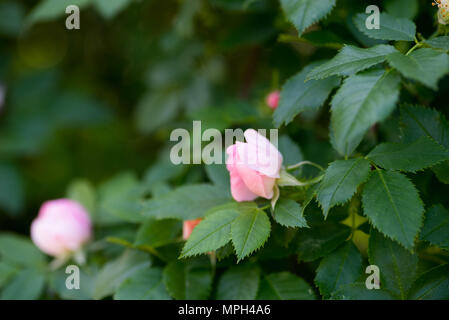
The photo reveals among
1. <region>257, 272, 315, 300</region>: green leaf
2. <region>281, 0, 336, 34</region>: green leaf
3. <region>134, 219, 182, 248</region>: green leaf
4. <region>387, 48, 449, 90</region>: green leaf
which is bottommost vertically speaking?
<region>257, 272, 315, 300</region>: green leaf

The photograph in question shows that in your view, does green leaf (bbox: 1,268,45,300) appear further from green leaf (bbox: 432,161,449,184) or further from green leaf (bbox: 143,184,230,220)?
green leaf (bbox: 432,161,449,184)

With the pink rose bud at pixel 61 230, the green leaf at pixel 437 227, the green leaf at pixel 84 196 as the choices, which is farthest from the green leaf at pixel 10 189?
the green leaf at pixel 437 227

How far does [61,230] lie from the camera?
100 centimetres

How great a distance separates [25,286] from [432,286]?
0.81 m

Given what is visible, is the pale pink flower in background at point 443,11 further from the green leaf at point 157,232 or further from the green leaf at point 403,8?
the green leaf at point 157,232

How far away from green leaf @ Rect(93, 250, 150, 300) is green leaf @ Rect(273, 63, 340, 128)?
40 cm

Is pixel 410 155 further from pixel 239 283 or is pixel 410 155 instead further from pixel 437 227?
pixel 239 283

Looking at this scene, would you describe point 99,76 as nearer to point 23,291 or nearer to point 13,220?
point 13,220

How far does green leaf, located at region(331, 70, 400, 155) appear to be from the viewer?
0.55 meters

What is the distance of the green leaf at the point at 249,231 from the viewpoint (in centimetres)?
64

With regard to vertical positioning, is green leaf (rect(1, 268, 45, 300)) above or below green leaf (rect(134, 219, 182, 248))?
below

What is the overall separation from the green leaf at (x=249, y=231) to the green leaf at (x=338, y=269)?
0.42ft

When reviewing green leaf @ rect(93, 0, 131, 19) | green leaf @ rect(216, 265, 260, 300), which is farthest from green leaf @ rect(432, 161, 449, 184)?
green leaf @ rect(93, 0, 131, 19)

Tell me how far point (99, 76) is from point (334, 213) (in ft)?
4.91
